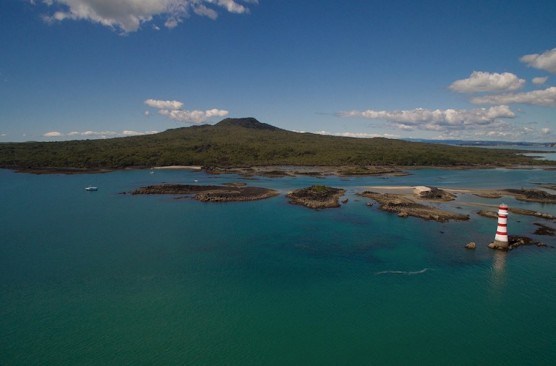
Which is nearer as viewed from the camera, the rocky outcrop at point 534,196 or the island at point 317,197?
the island at point 317,197

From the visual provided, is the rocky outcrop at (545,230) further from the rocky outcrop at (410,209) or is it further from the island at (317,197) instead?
the island at (317,197)

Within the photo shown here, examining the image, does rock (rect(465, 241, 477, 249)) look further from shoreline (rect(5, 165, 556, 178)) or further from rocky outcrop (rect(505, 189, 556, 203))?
shoreline (rect(5, 165, 556, 178))

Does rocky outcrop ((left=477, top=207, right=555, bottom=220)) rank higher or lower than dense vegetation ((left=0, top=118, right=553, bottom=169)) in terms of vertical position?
lower

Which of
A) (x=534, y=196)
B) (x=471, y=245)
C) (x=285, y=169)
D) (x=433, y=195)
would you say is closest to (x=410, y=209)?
(x=433, y=195)

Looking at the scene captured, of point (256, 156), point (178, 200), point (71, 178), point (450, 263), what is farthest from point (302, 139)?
point (450, 263)

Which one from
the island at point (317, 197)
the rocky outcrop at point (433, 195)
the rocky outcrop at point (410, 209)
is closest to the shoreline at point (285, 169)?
the island at point (317, 197)

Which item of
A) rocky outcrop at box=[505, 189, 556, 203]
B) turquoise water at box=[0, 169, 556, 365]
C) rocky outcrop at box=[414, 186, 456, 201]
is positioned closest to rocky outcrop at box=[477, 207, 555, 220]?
turquoise water at box=[0, 169, 556, 365]

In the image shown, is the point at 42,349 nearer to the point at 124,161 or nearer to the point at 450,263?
the point at 450,263

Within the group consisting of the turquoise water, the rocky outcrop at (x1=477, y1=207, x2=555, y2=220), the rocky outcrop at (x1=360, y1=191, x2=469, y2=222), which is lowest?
the turquoise water
